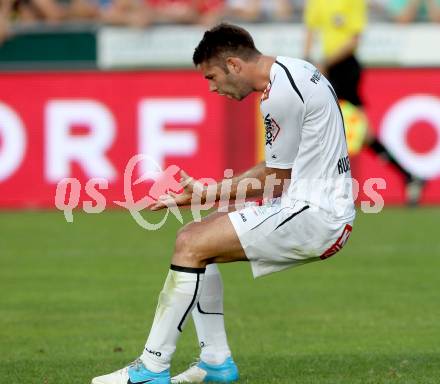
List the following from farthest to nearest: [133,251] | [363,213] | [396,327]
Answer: [363,213] < [133,251] < [396,327]

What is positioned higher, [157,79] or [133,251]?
[157,79]

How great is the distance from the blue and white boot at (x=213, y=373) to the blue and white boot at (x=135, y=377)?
1.14 ft

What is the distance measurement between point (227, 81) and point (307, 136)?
1.67 feet

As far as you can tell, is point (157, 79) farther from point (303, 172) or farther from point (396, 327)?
point (303, 172)

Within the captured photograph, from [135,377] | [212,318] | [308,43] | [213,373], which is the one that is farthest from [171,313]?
[308,43]

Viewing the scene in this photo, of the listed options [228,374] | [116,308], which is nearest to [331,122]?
[228,374]

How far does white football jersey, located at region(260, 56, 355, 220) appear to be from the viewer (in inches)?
250

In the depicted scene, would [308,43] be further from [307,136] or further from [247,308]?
[307,136]

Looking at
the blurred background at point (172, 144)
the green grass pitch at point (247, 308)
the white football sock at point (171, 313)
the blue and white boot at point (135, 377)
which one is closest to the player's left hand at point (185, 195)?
the white football sock at point (171, 313)

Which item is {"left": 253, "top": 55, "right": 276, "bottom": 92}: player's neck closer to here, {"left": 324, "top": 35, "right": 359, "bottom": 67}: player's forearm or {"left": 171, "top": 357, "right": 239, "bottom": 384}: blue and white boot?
{"left": 171, "top": 357, "right": 239, "bottom": 384}: blue and white boot

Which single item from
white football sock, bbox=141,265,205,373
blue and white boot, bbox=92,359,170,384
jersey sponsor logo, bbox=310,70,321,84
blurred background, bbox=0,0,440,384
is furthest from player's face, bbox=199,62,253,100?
blurred background, bbox=0,0,440,384

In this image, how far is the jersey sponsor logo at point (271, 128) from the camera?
639 cm

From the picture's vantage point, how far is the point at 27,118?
16.1 meters

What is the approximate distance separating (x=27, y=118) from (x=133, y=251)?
400 cm
